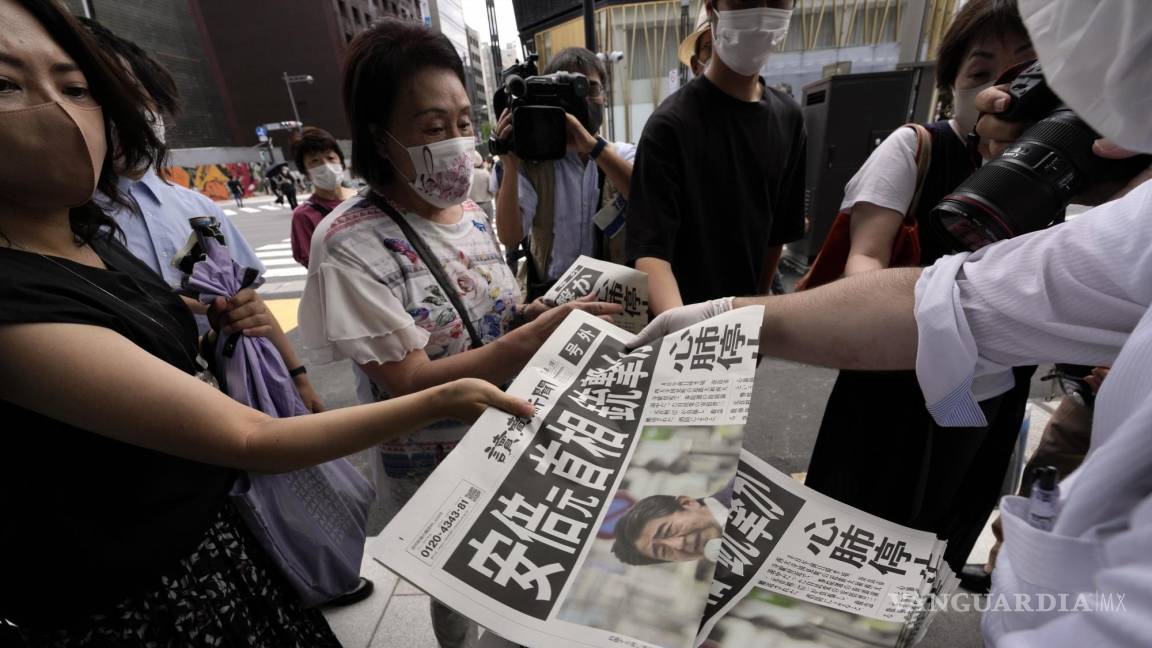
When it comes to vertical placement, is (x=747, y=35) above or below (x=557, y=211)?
above

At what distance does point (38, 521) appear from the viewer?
66 cm

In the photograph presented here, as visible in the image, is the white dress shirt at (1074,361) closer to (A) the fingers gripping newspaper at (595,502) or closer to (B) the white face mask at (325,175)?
(A) the fingers gripping newspaper at (595,502)

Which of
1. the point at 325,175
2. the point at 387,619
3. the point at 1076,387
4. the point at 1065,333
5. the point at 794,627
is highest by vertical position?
the point at 1065,333

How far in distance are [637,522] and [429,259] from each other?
0.71 metres

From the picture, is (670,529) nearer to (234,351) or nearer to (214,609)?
(214,609)

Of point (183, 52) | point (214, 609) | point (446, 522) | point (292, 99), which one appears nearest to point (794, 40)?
point (446, 522)

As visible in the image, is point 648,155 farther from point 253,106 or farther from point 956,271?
point 253,106

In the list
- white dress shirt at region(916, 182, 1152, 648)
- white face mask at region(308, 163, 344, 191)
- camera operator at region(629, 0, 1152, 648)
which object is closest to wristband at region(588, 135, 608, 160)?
camera operator at region(629, 0, 1152, 648)

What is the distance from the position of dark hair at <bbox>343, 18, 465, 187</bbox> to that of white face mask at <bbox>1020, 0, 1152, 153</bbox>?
0.97 meters

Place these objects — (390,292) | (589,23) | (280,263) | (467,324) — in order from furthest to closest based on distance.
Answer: (280,263) → (589,23) → (467,324) → (390,292)

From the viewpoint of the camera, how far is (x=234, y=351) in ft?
3.56

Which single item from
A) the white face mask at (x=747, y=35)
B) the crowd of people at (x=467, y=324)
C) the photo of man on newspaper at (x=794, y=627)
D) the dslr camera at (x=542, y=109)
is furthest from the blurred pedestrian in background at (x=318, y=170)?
the photo of man on newspaper at (x=794, y=627)

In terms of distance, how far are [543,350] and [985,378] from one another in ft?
2.19

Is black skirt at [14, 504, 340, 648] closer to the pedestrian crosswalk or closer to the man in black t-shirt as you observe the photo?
the man in black t-shirt
